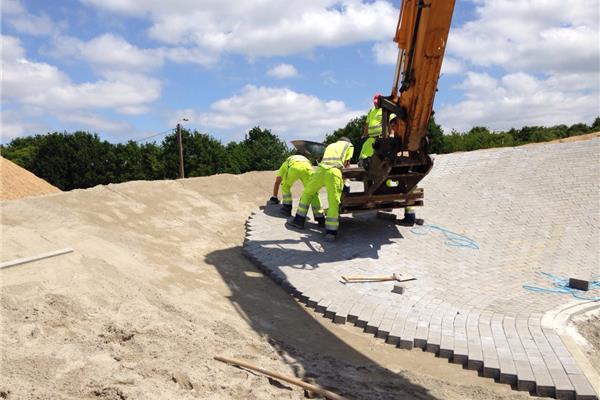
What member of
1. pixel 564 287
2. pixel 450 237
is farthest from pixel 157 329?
pixel 450 237

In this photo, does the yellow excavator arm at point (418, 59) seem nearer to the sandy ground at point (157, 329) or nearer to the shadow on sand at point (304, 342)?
the shadow on sand at point (304, 342)

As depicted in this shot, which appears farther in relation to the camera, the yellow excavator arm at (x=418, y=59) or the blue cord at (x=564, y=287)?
the blue cord at (x=564, y=287)

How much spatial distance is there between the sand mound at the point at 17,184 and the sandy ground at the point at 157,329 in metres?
7.95

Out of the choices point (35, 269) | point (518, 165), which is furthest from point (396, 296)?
point (518, 165)

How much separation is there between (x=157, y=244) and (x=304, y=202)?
2.72 m

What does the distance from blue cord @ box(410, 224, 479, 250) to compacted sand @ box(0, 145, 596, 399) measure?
11.5ft

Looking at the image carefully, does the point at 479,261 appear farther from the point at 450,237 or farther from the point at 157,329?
the point at 157,329

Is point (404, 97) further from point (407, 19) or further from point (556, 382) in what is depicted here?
point (556, 382)

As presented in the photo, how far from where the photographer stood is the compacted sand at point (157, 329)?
4.11m

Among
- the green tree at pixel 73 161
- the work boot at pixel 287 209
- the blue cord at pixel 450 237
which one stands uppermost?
the green tree at pixel 73 161

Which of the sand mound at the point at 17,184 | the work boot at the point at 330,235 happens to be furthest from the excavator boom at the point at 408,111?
the sand mound at the point at 17,184

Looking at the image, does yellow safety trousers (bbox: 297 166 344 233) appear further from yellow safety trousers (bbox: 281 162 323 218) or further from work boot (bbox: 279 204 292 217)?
work boot (bbox: 279 204 292 217)

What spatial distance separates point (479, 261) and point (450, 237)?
1060mm

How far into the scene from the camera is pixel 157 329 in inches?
196
